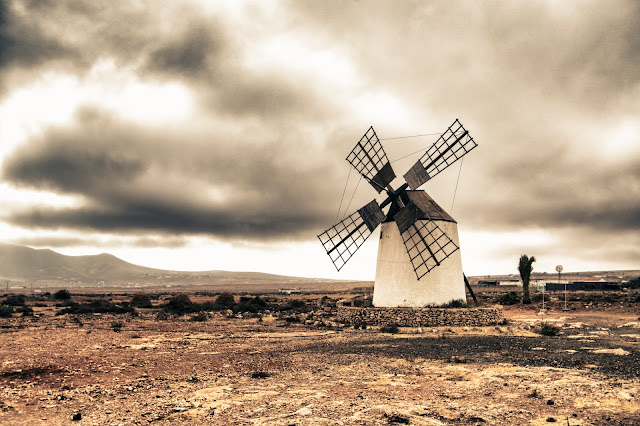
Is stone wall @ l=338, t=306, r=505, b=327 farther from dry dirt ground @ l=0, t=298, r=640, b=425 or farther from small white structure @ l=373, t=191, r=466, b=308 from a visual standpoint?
dry dirt ground @ l=0, t=298, r=640, b=425

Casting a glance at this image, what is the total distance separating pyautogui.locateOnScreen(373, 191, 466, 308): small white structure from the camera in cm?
2598

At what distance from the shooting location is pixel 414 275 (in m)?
26.3

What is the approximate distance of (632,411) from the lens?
8.30 m

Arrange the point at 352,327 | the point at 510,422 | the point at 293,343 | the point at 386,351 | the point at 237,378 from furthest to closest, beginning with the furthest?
the point at 352,327 → the point at 293,343 → the point at 386,351 → the point at 237,378 → the point at 510,422

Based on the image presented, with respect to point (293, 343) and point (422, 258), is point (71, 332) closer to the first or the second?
point (293, 343)

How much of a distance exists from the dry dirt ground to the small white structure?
6.00 metres

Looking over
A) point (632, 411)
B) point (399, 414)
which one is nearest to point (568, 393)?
point (632, 411)

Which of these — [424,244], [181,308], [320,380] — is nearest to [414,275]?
[424,244]

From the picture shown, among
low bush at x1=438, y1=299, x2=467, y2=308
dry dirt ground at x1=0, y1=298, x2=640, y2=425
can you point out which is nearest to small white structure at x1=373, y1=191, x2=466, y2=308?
low bush at x1=438, y1=299, x2=467, y2=308

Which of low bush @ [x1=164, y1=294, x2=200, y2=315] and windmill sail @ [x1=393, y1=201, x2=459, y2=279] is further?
low bush @ [x1=164, y1=294, x2=200, y2=315]

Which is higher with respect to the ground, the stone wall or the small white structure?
the small white structure

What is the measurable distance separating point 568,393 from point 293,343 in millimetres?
11256

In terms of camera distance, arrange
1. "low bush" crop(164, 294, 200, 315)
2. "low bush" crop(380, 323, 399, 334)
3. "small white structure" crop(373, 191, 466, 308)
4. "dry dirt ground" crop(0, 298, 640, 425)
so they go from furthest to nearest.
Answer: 1. "low bush" crop(164, 294, 200, 315)
2. "small white structure" crop(373, 191, 466, 308)
3. "low bush" crop(380, 323, 399, 334)
4. "dry dirt ground" crop(0, 298, 640, 425)

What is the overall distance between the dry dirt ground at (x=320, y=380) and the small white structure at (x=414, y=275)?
6.00 meters
